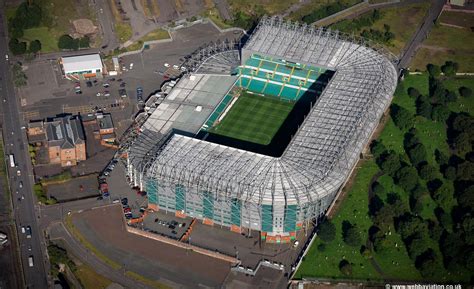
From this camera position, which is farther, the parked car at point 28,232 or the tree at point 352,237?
the parked car at point 28,232

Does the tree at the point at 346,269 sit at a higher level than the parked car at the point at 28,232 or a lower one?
lower

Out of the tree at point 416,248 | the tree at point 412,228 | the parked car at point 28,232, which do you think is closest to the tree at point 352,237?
the tree at point 412,228

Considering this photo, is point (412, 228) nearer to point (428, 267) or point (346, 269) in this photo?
point (428, 267)

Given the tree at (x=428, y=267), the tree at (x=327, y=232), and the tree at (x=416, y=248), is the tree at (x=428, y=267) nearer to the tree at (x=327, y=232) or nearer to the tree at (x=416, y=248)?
the tree at (x=416, y=248)

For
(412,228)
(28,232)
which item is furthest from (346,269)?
(28,232)

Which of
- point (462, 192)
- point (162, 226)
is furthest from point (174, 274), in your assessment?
point (462, 192)

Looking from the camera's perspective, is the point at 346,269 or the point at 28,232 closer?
the point at 346,269
